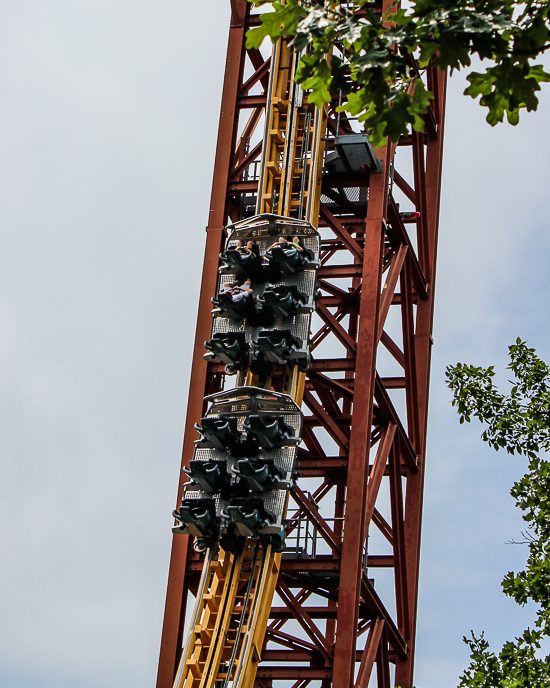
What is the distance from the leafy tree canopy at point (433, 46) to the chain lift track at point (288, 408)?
12.6 meters

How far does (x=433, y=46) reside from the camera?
28.2 ft

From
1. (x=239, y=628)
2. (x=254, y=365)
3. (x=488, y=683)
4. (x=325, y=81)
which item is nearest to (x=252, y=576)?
(x=239, y=628)

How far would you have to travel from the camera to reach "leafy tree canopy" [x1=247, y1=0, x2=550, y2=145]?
8453 millimetres

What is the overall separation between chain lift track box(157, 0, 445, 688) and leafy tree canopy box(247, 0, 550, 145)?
1256 centimetres

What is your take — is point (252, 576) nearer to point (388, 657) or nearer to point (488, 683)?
point (388, 657)

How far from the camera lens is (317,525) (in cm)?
2339

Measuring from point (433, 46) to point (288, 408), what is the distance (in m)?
13.8

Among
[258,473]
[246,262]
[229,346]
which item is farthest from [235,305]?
[258,473]

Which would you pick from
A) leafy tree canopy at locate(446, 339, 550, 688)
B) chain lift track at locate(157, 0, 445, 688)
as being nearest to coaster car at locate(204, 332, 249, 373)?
chain lift track at locate(157, 0, 445, 688)

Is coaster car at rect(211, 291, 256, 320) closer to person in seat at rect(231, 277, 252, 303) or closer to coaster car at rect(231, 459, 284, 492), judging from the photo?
person in seat at rect(231, 277, 252, 303)

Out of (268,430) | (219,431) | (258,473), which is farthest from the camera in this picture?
(219,431)

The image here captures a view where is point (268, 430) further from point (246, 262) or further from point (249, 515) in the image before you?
point (246, 262)

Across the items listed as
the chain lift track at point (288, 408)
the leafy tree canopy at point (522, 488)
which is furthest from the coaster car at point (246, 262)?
the leafy tree canopy at point (522, 488)

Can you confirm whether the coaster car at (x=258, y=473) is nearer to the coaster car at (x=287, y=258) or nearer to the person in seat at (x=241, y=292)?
the person in seat at (x=241, y=292)
